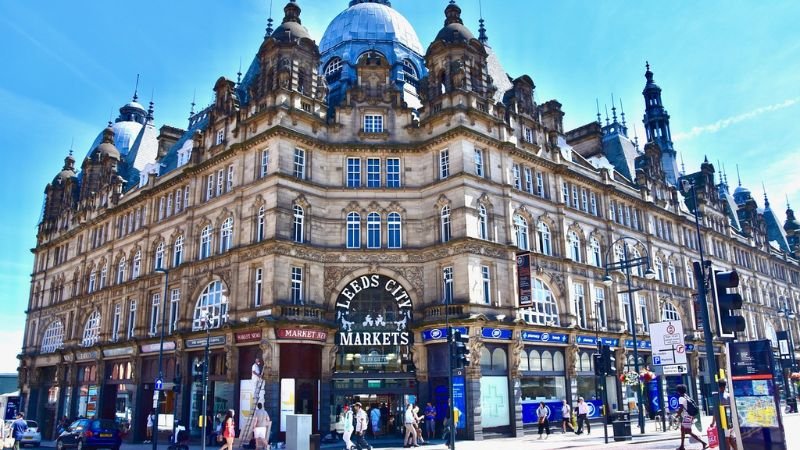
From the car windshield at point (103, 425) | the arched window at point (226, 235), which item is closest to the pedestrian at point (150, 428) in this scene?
the car windshield at point (103, 425)

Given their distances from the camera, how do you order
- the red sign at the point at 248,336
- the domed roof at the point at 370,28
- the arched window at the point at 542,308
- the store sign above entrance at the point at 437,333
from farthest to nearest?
the domed roof at the point at 370,28 → the arched window at the point at 542,308 → the red sign at the point at 248,336 → the store sign above entrance at the point at 437,333

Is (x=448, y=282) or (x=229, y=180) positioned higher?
(x=229, y=180)

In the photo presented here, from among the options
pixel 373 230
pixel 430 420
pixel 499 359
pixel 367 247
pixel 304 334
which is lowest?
pixel 430 420

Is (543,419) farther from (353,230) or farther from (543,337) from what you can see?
(353,230)

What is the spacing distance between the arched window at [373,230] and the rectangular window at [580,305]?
14256 millimetres

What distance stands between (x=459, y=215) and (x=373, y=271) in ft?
18.9

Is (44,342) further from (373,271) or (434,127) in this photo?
(434,127)

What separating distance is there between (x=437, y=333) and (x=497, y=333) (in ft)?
10.7

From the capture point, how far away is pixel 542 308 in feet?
124

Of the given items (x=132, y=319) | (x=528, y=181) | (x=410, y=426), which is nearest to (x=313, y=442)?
(x=410, y=426)

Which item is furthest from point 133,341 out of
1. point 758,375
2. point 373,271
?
point 758,375

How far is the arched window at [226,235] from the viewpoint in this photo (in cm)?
3678

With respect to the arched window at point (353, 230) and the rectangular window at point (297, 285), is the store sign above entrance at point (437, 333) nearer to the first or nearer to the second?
the arched window at point (353, 230)

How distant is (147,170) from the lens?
49406mm
